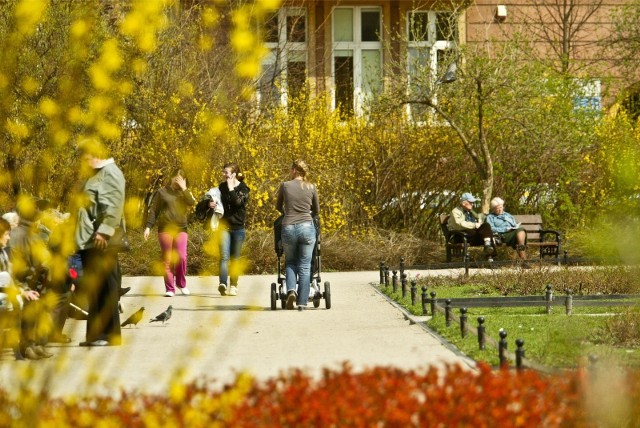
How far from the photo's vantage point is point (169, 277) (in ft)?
59.0

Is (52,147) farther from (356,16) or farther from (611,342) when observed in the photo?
(356,16)

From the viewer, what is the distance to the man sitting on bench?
Result: 940 inches

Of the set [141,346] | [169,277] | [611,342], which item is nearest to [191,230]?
[169,277]

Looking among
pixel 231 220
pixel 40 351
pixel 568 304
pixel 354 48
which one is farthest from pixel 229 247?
pixel 354 48

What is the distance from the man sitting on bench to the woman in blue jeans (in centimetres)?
861

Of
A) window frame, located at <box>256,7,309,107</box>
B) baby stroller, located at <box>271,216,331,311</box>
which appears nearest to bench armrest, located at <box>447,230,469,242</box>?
window frame, located at <box>256,7,309,107</box>

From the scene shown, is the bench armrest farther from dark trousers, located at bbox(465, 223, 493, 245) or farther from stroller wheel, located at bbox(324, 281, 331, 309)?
stroller wheel, located at bbox(324, 281, 331, 309)

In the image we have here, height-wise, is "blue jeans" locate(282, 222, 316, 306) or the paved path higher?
"blue jeans" locate(282, 222, 316, 306)

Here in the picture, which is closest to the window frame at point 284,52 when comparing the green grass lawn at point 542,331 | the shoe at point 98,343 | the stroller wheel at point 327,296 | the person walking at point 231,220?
the person walking at point 231,220

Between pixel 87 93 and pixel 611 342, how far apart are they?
609 centimetres

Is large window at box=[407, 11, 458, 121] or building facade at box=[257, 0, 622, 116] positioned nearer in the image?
large window at box=[407, 11, 458, 121]

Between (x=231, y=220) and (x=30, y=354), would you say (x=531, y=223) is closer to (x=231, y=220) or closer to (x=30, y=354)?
(x=231, y=220)

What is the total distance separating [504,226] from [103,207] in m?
13.1

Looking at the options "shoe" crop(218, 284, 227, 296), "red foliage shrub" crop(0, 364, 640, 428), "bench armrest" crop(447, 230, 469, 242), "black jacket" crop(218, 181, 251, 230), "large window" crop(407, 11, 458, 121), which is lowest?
"shoe" crop(218, 284, 227, 296)
